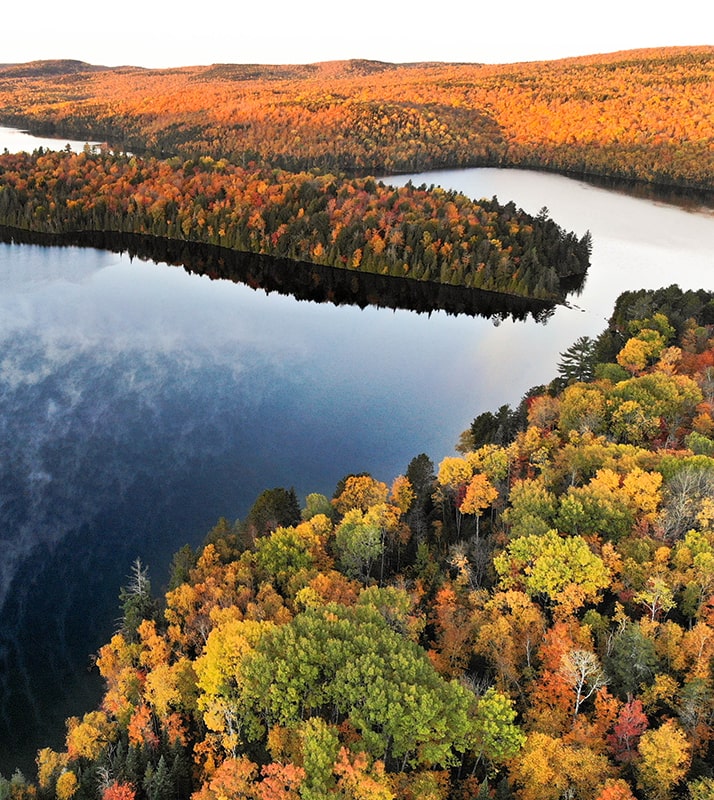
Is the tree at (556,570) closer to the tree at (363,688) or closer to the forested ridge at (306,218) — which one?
the tree at (363,688)

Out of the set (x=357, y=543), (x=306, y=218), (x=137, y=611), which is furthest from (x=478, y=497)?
(x=306, y=218)

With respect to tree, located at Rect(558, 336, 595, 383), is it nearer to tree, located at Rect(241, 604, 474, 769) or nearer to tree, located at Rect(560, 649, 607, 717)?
tree, located at Rect(560, 649, 607, 717)

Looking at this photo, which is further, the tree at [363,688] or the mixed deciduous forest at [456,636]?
the mixed deciduous forest at [456,636]

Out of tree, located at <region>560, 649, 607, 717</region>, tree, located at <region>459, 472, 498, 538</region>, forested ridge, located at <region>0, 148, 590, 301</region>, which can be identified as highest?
forested ridge, located at <region>0, 148, 590, 301</region>

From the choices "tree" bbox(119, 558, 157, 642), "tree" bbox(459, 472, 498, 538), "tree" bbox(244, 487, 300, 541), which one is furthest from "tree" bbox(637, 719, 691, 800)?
"tree" bbox(119, 558, 157, 642)

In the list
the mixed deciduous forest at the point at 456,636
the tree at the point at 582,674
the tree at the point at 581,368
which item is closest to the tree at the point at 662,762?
the mixed deciduous forest at the point at 456,636

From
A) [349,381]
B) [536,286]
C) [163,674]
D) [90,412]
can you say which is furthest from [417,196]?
[163,674]
